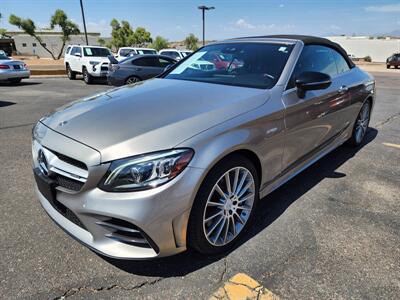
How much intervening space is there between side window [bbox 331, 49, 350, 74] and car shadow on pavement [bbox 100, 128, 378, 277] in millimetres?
1240

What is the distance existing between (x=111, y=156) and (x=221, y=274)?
45.9 inches

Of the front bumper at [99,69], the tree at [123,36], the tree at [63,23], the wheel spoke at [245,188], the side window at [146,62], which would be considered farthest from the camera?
the tree at [123,36]

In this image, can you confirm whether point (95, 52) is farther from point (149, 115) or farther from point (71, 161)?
point (71, 161)

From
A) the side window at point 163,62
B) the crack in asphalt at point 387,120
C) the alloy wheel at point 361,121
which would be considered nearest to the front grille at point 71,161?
the alloy wheel at point 361,121

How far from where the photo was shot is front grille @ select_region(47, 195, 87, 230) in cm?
221

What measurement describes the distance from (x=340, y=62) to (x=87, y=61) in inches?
522

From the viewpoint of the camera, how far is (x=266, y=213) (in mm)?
3170

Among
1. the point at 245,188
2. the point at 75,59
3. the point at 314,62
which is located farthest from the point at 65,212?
the point at 75,59

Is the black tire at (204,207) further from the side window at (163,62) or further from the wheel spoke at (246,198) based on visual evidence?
the side window at (163,62)

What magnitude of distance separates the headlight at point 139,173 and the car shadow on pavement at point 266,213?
2.51 ft

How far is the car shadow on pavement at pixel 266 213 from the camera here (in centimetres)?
243

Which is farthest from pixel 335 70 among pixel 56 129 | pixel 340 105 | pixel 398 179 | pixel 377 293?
pixel 56 129

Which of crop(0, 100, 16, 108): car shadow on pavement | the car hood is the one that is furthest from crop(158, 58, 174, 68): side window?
the car hood

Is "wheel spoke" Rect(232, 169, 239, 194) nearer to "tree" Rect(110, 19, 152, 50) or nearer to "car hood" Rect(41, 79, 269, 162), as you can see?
"car hood" Rect(41, 79, 269, 162)
